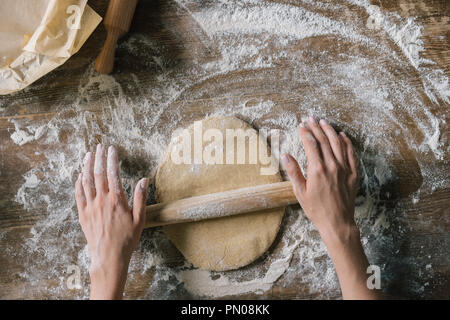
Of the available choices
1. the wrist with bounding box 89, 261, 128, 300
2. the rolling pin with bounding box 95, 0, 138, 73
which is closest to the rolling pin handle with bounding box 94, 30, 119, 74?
the rolling pin with bounding box 95, 0, 138, 73

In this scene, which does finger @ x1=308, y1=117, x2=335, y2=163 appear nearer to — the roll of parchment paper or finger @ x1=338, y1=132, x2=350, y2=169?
finger @ x1=338, y1=132, x2=350, y2=169

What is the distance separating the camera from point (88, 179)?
43.9 inches

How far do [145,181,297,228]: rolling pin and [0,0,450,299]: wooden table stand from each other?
Answer: 0.25 m

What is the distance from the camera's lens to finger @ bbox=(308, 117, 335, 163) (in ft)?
3.68

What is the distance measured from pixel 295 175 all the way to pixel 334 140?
180mm

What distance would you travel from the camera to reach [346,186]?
112cm

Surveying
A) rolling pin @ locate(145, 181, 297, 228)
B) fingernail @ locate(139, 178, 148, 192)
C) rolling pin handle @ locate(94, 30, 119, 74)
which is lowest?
rolling pin @ locate(145, 181, 297, 228)

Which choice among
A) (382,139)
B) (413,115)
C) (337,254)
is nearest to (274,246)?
(337,254)

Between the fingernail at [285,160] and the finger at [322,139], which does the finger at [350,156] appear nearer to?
the finger at [322,139]

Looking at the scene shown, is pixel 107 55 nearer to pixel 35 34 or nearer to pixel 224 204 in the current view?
pixel 35 34

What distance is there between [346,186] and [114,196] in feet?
2.44

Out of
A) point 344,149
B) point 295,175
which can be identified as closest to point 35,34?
point 295,175
